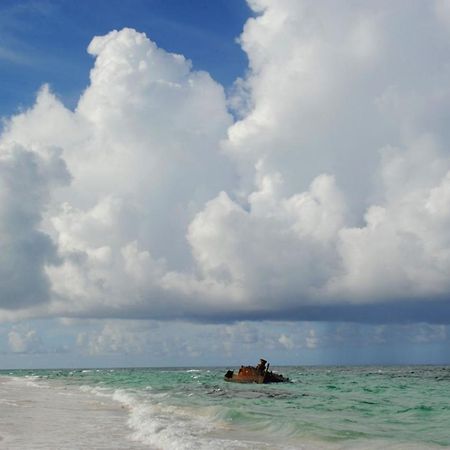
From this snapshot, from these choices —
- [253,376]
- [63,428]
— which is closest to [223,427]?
[63,428]

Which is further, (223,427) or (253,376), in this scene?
(253,376)

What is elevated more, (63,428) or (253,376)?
(63,428)

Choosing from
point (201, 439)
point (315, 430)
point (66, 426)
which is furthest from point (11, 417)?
point (315, 430)

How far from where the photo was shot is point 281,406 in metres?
38.3

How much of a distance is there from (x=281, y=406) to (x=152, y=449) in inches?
797

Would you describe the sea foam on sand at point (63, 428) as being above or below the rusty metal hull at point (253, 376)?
above

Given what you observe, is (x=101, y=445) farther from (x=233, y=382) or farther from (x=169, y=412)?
(x=233, y=382)

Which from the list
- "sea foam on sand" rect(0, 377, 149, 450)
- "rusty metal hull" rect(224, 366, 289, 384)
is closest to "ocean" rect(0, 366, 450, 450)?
"sea foam on sand" rect(0, 377, 149, 450)

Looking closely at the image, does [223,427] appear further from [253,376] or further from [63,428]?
[253,376]

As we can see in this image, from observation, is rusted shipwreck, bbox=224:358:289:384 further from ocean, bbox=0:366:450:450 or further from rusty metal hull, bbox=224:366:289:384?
ocean, bbox=0:366:450:450

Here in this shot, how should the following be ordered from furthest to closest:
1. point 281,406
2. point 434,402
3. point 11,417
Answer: point 434,402
point 281,406
point 11,417

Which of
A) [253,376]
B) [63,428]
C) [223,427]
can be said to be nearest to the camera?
[63,428]

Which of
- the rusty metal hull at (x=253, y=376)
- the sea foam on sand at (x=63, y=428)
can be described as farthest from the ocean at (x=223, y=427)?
the rusty metal hull at (x=253, y=376)

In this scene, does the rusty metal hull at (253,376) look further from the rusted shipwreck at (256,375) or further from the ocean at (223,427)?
the ocean at (223,427)
